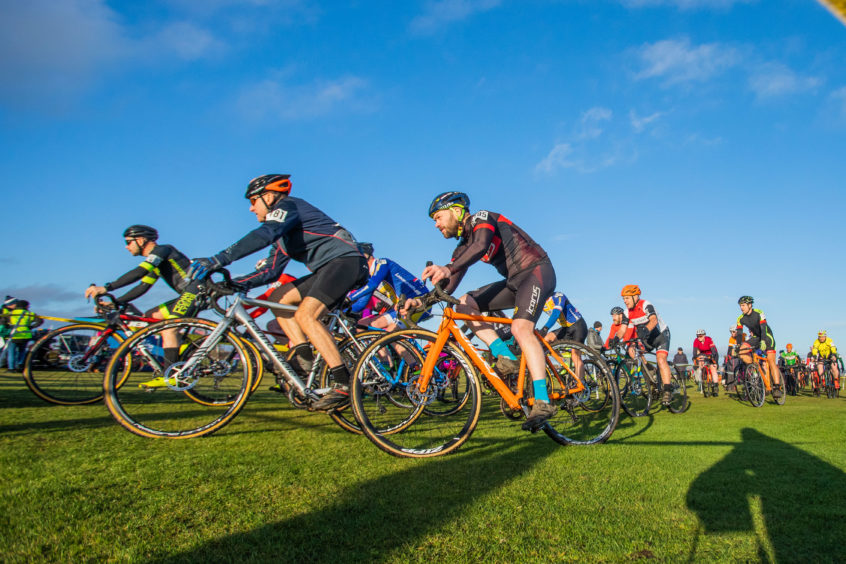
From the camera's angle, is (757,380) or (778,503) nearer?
(778,503)

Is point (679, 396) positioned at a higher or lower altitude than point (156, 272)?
lower

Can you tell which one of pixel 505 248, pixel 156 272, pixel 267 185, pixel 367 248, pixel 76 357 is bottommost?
pixel 76 357

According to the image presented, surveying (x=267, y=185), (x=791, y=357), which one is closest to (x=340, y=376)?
(x=267, y=185)

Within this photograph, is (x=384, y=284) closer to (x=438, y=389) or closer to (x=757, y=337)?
(x=438, y=389)

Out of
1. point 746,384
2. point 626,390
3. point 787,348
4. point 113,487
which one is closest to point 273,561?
point 113,487

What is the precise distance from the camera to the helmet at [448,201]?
4.66 meters

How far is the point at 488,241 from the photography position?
420cm

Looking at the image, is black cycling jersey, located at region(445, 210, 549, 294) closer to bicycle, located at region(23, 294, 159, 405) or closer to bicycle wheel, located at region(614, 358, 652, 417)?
bicycle wheel, located at region(614, 358, 652, 417)

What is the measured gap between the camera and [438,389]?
15.1 feet

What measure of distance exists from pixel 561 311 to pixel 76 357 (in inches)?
256

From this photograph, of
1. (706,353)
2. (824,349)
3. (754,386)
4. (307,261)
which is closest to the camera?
(307,261)

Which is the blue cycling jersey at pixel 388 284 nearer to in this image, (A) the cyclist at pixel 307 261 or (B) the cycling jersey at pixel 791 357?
(A) the cyclist at pixel 307 261

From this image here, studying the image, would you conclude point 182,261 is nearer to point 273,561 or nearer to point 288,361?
point 288,361

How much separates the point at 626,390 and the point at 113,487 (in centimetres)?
741
